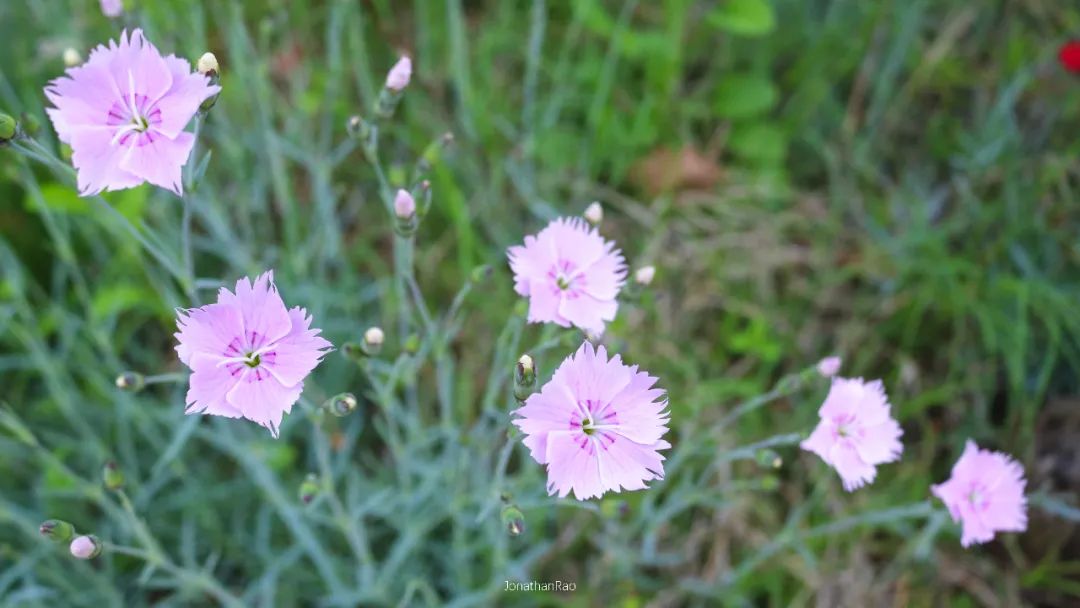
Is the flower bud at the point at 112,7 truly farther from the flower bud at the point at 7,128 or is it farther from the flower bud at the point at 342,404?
the flower bud at the point at 342,404

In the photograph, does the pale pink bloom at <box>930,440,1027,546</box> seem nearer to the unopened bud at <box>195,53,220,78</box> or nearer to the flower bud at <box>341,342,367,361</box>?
the flower bud at <box>341,342,367,361</box>

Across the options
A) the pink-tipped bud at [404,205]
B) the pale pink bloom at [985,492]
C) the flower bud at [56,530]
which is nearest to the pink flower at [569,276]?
the pink-tipped bud at [404,205]

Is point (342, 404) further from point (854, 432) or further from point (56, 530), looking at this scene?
point (854, 432)

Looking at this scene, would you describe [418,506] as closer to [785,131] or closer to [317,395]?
[317,395]

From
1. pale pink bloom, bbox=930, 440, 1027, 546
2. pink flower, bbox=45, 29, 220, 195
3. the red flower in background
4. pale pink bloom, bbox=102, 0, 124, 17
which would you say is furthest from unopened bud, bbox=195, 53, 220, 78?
the red flower in background

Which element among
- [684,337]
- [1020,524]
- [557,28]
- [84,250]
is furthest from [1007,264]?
[84,250]

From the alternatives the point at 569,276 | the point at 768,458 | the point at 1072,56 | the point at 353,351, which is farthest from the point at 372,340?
the point at 1072,56
